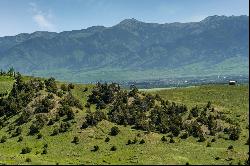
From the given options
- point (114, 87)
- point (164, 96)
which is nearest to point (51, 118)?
point (114, 87)

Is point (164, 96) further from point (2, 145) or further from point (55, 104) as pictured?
point (2, 145)

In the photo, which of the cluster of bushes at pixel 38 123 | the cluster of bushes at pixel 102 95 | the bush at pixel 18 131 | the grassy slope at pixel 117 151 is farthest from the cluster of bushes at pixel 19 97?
the cluster of bushes at pixel 102 95

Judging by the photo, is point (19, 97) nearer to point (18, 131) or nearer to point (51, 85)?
point (51, 85)

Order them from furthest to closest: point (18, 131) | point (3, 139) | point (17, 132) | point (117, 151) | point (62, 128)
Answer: point (18, 131) → point (17, 132) → point (62, 128) → point (3, 139) → point (117, 151)

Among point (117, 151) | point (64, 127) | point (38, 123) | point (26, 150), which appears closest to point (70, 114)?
point (64, 127)

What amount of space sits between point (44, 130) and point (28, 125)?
6141mm

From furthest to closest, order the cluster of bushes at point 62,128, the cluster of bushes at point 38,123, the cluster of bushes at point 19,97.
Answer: the cluster of bushes at point 19,97
the cluster of bushes at point 38,123
the cluster of bushes at point 62,128

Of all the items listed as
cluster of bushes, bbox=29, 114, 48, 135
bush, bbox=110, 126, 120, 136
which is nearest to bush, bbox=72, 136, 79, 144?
bush, bbox=110, 126, 120, 136

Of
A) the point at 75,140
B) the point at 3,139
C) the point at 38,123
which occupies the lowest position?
the point at 3,139

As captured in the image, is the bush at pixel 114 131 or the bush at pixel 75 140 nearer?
the bush at pixel 75 140

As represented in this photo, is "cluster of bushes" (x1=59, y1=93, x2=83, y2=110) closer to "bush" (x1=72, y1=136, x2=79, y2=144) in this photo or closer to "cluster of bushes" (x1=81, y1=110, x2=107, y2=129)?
"cluster of bushes" (x1=81, y1=110, x2=107, y2=129)

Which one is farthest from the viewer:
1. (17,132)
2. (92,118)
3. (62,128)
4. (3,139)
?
(17,132)

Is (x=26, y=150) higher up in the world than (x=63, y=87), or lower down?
lower down

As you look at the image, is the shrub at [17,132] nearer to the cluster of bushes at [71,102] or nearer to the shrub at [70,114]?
the shrub at [70,114]
